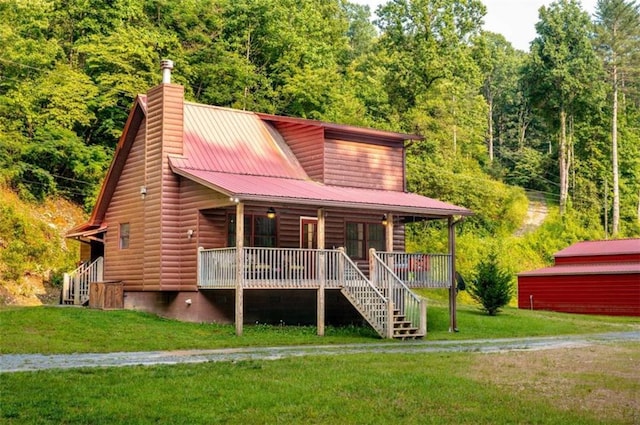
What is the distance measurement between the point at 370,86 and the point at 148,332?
45453mm

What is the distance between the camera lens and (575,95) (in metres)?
67.4

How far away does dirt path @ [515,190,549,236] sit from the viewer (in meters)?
63.8

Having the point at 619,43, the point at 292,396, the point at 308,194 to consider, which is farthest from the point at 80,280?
the point at 619,43

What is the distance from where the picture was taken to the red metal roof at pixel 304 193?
941 inches

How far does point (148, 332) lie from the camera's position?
872 inches

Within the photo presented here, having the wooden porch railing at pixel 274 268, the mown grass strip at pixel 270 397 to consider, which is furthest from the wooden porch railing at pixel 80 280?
the mown grass strip at pixel 270 397

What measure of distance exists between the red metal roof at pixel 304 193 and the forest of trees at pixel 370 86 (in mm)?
18300

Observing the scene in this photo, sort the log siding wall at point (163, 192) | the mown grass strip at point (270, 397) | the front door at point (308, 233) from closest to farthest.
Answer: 1. the mown grass strip at point (270, 397)
2. the log siding wall at point (163, 192)
3. the front door at point (308, 233)

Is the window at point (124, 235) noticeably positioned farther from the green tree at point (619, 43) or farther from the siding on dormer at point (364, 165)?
the green tree at point (619, 43)

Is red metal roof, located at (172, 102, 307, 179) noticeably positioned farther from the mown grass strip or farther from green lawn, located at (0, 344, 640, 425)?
the mown grass strip

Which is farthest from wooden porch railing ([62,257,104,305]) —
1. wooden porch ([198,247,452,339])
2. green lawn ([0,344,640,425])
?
green lawn ([0,344,640,425])

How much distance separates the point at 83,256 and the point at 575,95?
47.1 m

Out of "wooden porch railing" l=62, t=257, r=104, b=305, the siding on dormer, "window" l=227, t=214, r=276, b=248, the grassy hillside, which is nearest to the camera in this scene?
"window" l=227, t=214, r=276, b=248

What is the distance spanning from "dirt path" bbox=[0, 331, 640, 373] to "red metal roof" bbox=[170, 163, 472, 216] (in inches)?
201
